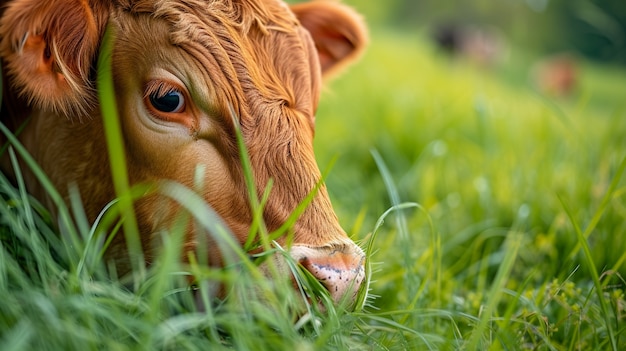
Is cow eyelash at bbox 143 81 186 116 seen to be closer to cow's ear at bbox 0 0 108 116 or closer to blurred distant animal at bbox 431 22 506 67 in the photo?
cow's ear at bbox 0 0 108 116

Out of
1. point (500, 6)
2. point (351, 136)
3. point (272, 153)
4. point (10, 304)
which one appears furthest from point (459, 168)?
point (500, 6)

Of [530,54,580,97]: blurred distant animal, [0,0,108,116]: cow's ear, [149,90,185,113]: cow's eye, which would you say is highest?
[0,0,108,116]: cow's ear

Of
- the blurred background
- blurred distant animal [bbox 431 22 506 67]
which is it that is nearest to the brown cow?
the blurred background

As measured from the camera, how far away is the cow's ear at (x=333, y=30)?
129 inches

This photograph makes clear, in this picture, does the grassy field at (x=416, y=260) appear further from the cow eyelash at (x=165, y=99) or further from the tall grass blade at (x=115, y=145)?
the cow eyelash at (x=165, y=99)

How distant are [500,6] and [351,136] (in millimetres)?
20958

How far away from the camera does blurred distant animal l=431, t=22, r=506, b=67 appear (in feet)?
71.7

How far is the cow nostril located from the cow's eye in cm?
67

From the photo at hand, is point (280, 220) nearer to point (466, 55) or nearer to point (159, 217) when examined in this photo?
point (159, 217)

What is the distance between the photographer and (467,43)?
72.2 feet

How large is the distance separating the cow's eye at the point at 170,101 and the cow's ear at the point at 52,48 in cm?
25

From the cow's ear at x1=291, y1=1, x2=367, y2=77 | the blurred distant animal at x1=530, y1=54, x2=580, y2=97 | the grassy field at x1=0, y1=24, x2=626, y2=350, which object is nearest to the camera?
the grassy field at x1=0, y1=24, x2=626, y2=350

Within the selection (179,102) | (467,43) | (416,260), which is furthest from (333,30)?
(467,43)

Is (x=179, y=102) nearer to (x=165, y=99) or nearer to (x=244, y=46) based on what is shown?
(x=165, y=99)
